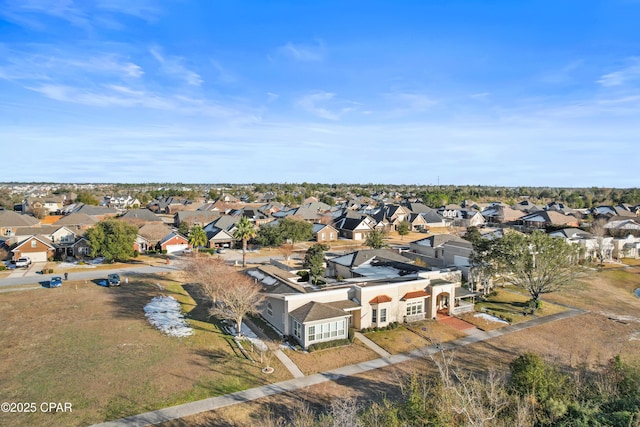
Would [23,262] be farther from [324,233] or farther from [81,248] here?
[324,233]

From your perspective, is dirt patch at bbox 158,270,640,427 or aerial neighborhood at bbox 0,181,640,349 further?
aerial neighborhood at bbox 0,181,640,349

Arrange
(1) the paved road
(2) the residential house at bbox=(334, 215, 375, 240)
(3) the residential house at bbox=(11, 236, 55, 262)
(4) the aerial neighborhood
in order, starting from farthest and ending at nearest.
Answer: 1. (2) the residential house at bbox=(334, 215, 375, 240)
2. (3) the residential house at bbox=(11, 236, 55, 262)
3. (1) the paved road
4. (4) the aerial neighborhood

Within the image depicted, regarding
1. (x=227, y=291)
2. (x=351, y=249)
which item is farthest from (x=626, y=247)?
(x=227, y=291)

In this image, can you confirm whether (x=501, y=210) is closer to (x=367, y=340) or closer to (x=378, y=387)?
(x=367, y=340)

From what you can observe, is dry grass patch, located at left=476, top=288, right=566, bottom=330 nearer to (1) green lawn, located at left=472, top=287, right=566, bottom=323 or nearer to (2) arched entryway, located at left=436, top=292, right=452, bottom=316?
(1) green lawn, located at left=472, top=287, right=566, bottom=323

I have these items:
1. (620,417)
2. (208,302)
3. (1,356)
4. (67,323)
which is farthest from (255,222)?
(620,417)

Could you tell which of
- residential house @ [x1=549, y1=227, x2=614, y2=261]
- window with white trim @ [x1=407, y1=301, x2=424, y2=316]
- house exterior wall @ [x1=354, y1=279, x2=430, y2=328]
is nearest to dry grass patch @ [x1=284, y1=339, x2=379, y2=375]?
house exterior wall @ [x1=354, y1=279, x2=430, y2=328]

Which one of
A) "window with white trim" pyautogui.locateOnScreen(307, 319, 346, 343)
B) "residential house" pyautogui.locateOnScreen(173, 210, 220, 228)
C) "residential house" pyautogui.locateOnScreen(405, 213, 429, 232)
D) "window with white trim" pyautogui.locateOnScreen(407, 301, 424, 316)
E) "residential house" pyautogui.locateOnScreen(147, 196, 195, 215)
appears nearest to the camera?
"window with white trim" pyautogui.locateOnScreen(307, 319, 346, 343)

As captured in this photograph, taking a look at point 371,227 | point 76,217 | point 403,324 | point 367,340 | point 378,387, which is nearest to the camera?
point 378,387
